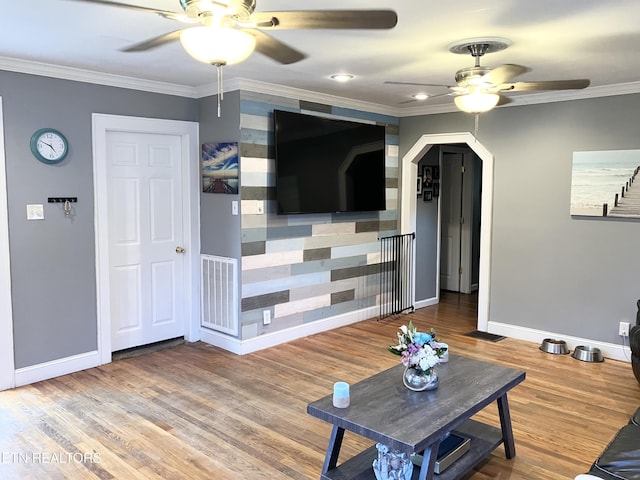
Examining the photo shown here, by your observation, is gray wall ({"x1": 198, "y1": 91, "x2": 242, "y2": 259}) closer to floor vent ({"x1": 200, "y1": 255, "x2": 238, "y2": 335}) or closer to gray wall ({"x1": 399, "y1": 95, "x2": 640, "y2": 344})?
floor vent ({"x1": 200, "y1": 255, "x2": 238, "y2": 335})

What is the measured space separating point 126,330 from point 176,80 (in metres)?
2.20

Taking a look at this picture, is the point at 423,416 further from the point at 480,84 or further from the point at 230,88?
the point at 230,88

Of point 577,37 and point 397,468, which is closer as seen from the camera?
point 397,468

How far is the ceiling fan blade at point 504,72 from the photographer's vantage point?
3422 mm

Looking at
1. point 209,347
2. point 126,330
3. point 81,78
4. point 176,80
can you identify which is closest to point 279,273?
point 209,347

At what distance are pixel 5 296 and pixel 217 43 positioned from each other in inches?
112

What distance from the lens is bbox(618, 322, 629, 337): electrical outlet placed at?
178 inches

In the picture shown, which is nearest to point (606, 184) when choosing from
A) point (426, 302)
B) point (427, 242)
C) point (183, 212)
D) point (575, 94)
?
point (575, 94)

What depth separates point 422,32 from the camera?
2922 millimetres

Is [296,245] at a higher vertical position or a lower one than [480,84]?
lower

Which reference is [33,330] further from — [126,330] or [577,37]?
[577,37]

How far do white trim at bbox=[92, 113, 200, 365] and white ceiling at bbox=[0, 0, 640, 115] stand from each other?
15.7 inches

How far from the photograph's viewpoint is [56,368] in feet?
13.4

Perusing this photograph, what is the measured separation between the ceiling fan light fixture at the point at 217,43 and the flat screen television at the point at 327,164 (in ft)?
8.47
